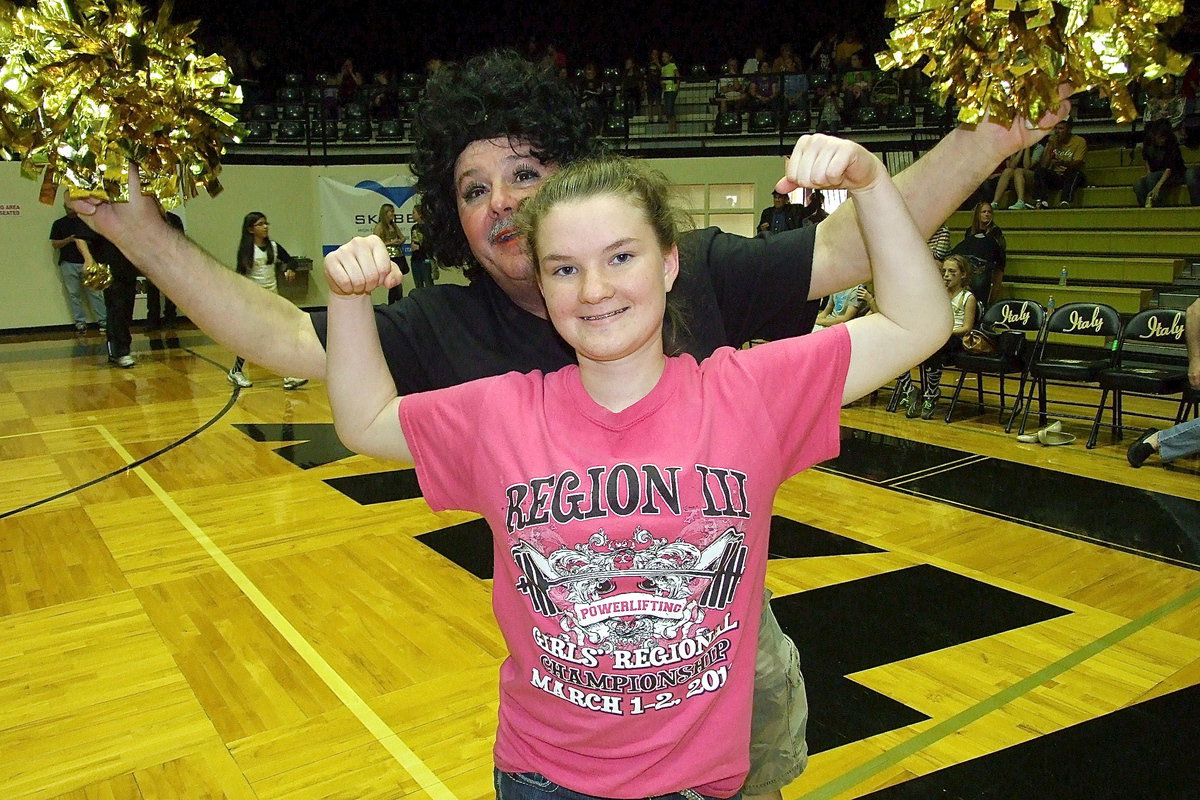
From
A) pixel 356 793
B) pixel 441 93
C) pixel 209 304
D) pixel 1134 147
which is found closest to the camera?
pixel 209 304

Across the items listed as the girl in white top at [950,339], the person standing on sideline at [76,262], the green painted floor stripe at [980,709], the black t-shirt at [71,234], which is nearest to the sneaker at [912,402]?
the girl in white top at [950,339]

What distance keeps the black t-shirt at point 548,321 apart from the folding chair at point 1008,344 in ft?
20.2

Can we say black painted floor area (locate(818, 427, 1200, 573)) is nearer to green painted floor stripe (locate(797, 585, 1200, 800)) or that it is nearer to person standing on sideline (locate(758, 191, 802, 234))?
green painted floor stripe (locate(797, 585, 1200, 800))

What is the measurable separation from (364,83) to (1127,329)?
15288 millimetres

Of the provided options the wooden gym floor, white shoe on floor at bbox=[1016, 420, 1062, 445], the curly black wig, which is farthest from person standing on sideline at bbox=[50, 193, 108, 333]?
the curly black wig

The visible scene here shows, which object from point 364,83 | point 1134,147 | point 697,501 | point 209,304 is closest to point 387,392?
point 209,304

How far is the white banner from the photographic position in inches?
588

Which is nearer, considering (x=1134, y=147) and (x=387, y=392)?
(x=387, y=392)

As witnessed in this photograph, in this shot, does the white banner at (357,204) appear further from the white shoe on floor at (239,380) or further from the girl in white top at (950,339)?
the girl in white top at (950,339)

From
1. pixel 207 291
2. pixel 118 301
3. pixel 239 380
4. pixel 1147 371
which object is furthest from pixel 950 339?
pixel 118 301

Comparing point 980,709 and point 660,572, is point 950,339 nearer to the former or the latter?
point 980,709

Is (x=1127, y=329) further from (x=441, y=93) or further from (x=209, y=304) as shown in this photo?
(x=209, y=304)

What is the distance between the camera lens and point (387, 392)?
5.03ft

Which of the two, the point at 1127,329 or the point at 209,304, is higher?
the point at 209,304
